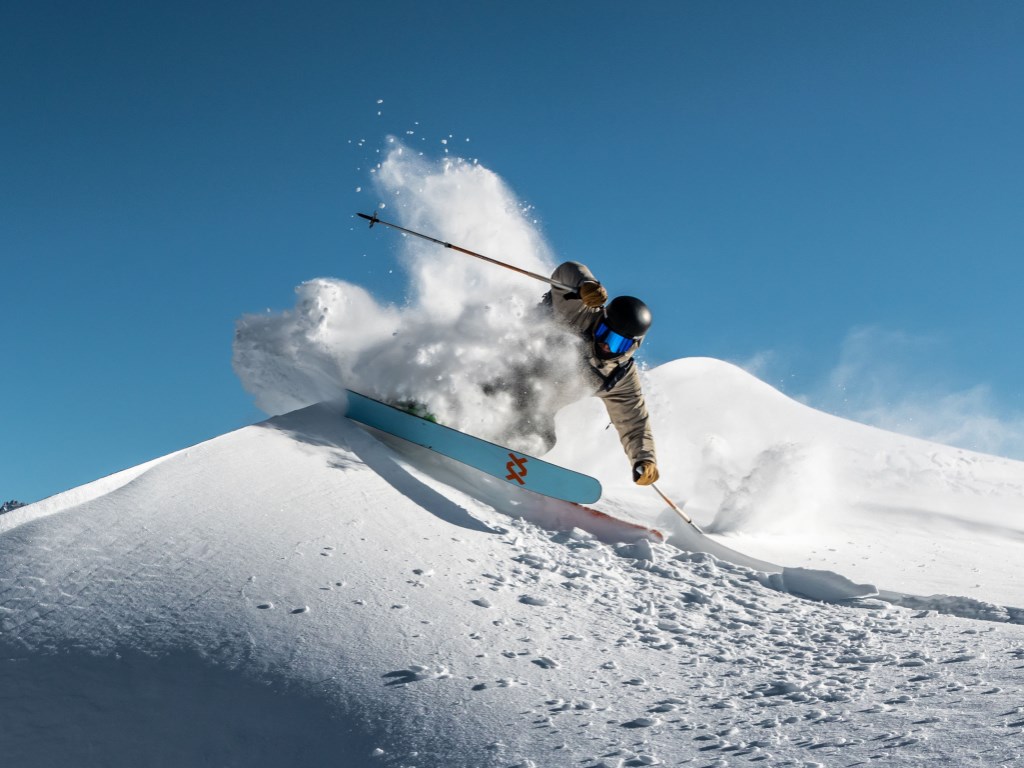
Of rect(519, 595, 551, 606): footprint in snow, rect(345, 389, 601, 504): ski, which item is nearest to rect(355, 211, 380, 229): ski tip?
rect(345, 389, 601, 504): ski

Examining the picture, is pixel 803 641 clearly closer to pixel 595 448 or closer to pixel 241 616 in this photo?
pixel 241 616

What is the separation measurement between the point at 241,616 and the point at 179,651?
1.12 feet

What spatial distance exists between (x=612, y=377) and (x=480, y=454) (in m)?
1.44

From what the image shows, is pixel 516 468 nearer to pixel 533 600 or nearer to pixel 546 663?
pixel 533 600

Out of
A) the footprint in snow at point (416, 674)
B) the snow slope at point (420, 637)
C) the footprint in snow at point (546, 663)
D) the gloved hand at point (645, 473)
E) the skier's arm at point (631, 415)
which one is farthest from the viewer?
the skier's arm at point (631, 415)

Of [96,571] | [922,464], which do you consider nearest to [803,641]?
[96,571]

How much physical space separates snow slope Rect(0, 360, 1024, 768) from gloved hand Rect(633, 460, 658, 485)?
3.06ft

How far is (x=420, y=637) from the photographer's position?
3.95 m

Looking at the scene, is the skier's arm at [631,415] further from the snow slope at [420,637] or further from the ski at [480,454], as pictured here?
the snow slope at [420,637]

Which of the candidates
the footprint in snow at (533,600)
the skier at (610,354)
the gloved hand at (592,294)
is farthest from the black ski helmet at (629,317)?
the footprint in snow at (533,600)

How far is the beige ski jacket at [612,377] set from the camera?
22.9 feet

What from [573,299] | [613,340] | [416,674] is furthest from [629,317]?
[416,674]

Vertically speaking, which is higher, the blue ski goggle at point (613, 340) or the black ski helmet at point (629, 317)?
the black ski helmet at point (629, 317)

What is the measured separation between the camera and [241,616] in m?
4.04
